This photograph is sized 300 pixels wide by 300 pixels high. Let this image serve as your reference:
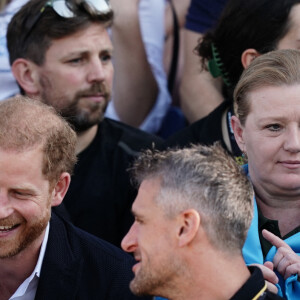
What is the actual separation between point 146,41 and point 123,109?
1.48 ft

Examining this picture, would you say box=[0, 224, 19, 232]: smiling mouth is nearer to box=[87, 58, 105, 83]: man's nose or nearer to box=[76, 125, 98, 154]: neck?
box=[76, 125, 98, 154]: neck

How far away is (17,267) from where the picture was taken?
126 inches

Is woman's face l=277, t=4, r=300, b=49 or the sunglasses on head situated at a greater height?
woman's face l=277, t=4, r=300, b=49

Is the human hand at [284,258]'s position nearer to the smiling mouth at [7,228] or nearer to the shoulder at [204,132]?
the smiling mouth at [7,228]

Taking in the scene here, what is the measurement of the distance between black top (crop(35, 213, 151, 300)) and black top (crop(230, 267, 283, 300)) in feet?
2.91

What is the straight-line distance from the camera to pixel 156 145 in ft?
13.7

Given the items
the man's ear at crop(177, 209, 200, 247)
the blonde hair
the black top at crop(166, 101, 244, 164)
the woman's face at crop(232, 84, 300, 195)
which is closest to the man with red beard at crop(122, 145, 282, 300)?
the man's ear at crop(177, 209, 200, 247)

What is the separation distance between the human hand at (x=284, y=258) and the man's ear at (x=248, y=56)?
128 centimetres

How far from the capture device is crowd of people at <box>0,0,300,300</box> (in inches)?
95.9

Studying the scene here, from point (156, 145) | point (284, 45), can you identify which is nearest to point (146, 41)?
point (156, 145)

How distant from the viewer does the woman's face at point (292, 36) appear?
3742mm

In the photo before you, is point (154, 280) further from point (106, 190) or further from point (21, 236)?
point (106, 190)

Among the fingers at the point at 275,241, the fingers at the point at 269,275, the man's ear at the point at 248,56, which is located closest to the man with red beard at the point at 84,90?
the man's ear at the point at 248,56

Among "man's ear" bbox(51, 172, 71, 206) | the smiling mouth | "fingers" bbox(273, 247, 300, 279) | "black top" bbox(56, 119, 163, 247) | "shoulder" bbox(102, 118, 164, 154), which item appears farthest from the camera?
"shoulder" bbox(102, 118, 164, 154)
